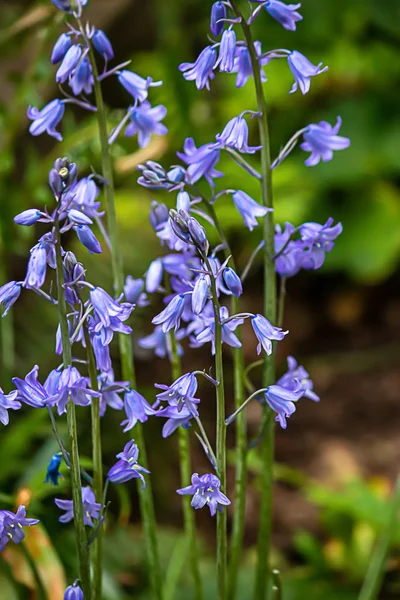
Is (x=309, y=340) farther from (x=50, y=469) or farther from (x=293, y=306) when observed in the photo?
(x=50, y=469)

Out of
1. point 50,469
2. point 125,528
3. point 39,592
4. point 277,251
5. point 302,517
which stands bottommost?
point 302,517

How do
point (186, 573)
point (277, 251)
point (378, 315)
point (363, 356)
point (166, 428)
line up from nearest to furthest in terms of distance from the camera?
point (166, 428) → point (277, 251) → point (186, 573) → point (363, 356) → point (378, 315)

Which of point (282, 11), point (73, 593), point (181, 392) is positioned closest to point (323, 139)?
point (282, 11)

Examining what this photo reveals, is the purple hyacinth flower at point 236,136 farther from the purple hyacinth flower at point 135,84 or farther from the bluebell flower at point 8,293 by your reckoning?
the bluebell flower at point 8,293

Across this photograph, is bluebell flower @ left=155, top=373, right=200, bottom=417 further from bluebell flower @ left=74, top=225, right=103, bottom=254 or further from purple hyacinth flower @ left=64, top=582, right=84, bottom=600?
purple hyacinth flower @ left=64, top=582, right=84, bottom=600

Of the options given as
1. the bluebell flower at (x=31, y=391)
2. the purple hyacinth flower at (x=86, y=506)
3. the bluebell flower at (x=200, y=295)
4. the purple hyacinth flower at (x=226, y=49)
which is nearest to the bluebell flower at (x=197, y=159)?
the purple hyacinth flower at (x=226, y=49)

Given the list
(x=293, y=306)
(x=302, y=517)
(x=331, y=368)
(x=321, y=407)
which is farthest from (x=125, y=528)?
(x=293, y=306)
